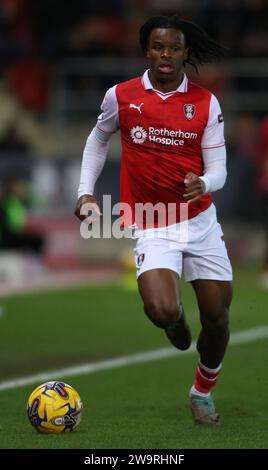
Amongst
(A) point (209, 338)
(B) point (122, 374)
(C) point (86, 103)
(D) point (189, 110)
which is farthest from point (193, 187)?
(C) point (86, 103)

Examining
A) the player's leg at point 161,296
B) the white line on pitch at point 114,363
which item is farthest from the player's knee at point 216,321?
the white line on pitch at point 114,363

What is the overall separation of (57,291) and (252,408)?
8633 mm

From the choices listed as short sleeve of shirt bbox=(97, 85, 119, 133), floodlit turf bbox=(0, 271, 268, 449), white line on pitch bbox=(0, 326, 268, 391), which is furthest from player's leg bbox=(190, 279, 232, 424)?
white line on pitch bbox=(0, 326, 268, 391)

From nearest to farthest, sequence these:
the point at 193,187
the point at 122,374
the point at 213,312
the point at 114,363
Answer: the point at 193,187 < the point at 213,312 < the point at 122,374 < the point at 114,363

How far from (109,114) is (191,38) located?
0.71 m

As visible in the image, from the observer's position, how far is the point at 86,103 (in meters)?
22.9

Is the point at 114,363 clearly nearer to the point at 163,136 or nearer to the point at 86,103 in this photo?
the point at 163,136

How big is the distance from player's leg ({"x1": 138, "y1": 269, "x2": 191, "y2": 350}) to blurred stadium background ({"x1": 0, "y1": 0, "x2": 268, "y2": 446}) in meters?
11.5

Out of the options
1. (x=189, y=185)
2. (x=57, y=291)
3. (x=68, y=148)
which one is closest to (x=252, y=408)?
(x=189, y=185)

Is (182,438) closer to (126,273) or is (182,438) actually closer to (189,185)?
(189,185)

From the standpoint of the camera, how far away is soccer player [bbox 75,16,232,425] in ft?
25.4

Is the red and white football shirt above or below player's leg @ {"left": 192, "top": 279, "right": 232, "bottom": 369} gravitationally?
above

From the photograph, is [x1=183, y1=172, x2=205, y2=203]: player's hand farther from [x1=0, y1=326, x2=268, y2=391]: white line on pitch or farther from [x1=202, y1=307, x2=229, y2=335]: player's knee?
[x1=0, y1=326, x2=268, y2=391]: white line on pitch

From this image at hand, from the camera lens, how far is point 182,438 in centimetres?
726
